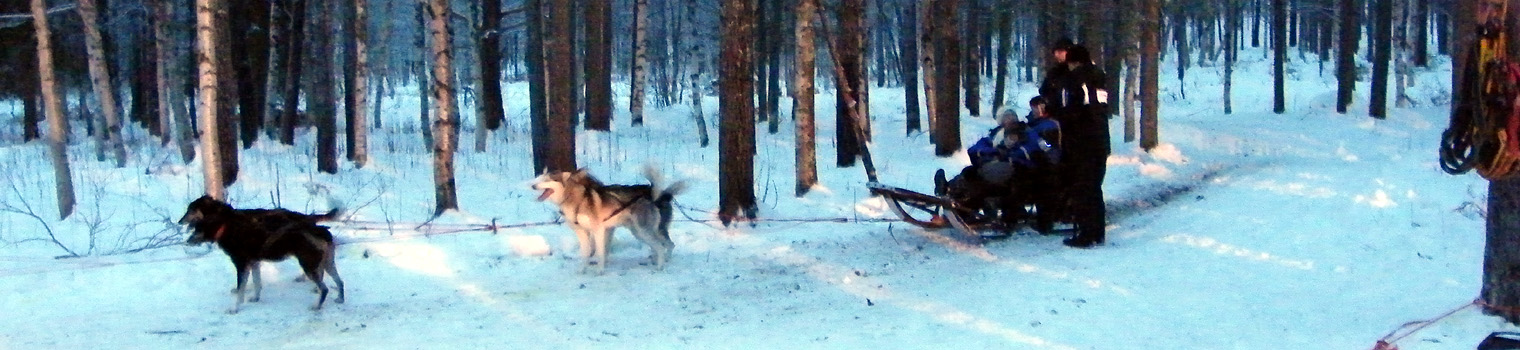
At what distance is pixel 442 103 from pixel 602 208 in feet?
12.2

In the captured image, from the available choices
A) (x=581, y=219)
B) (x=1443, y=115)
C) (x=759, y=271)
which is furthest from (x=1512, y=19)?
(x=1443, y=115)

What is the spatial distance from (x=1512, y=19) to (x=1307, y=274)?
2.97 meters

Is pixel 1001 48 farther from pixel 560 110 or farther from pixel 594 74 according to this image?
pixel 560 110

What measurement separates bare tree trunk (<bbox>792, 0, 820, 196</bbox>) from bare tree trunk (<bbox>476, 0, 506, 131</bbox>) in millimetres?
8932

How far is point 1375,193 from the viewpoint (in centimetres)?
1205

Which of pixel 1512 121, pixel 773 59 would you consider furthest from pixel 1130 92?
pixel 1512 121

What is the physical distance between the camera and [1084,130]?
1026cm

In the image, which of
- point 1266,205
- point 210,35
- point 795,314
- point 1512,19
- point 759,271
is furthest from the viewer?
point 1266,205

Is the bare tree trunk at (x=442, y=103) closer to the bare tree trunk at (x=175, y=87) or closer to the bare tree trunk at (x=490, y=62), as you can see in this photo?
the bare tree trunk at (x=175, y=87)

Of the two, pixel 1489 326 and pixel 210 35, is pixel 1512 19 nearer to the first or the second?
pixel 1489 326

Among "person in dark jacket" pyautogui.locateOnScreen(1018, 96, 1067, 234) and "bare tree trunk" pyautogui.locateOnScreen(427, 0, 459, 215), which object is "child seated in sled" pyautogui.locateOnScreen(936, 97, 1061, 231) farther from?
"bare tree trunk" pyautogui.locateOnScreen(427, 0, 459, 215)

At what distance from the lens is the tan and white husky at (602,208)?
9547 mm

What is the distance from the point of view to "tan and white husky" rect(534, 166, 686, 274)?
955 cm

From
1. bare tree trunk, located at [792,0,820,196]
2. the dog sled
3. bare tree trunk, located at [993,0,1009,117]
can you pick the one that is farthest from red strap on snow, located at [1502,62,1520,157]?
bare tree trunk, located at [993,0,1009,117]
